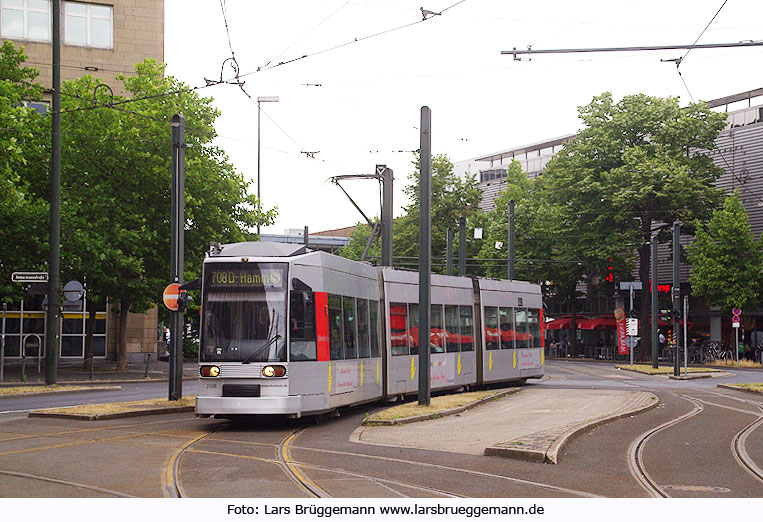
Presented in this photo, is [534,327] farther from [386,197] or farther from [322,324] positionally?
[322,324]

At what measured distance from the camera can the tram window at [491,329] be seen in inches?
1049

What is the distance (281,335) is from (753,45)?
892cm

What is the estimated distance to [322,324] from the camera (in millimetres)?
16609

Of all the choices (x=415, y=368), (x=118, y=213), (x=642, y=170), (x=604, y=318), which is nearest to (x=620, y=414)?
(x=415, y=368)

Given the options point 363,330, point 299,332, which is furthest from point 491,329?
point 299,332

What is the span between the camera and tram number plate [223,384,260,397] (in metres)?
15.5

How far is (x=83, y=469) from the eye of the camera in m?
Answer: 10.7

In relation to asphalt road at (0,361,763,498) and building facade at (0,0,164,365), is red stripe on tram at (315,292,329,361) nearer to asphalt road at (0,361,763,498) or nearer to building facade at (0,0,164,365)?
asphalt road at (0,361,763,498)

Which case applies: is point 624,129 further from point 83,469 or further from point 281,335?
point 83,469

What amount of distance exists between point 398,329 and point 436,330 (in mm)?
2454

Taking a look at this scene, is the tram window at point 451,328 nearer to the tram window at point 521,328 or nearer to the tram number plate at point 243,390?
the tram window at point 521,328

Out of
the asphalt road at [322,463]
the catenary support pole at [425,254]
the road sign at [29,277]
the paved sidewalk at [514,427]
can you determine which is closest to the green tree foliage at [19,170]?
the road sign at [29,277]

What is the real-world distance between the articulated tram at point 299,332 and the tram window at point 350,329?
18 mm

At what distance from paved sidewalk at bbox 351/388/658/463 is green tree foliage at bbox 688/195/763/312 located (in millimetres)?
31347
